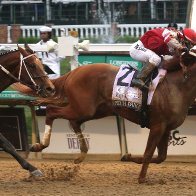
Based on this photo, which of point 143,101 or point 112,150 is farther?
point 112,150

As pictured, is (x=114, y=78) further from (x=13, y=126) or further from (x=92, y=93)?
(x=13, y=126)

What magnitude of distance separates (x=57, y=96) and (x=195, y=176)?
2091 mm

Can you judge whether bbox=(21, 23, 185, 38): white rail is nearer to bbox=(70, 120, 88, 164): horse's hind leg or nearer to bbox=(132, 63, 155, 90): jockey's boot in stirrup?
bbox=(70, 120, 88, 164): horse's hind leg

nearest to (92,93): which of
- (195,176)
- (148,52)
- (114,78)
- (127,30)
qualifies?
(114,78)

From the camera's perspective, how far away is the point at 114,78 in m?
9.34

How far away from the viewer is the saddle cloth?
29.5 ft

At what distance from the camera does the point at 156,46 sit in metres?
9.05

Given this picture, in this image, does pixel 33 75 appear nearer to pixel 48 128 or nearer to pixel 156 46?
pixel 48 128

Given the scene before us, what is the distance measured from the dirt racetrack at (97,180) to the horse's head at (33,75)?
3.68 ft

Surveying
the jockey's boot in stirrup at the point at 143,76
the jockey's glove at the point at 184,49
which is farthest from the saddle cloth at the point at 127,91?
the jockey's glove at the point at 184,49

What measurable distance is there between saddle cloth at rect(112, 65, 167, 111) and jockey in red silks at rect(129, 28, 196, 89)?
107 mm

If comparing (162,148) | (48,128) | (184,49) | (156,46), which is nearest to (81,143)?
(48,128)

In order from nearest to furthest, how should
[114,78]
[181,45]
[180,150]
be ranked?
[181,45] < [114,78] < [180,150]

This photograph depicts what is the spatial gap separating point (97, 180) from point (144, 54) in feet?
5.42
